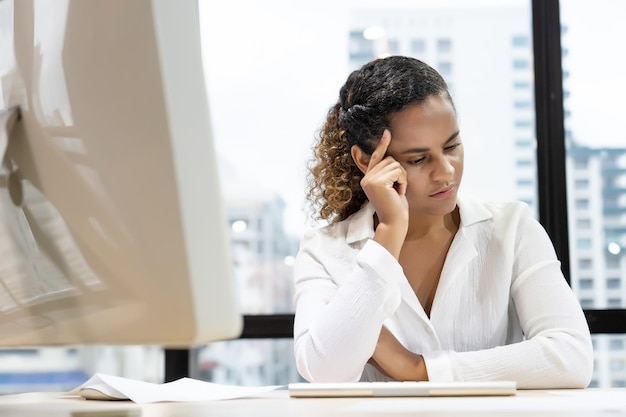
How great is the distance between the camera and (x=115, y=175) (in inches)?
21.5

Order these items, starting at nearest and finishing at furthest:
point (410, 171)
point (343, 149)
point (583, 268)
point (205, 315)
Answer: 1. point (205, 315)
2. point (410, 171)
3. point (343, 149)
4. point (583, 268)

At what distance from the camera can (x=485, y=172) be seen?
8.86ft

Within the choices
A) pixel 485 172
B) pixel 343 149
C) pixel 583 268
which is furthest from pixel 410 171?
pixel 583 268

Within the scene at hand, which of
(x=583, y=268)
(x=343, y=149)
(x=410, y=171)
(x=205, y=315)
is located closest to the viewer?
(x=205, y=315)

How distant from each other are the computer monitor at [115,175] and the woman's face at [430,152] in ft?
3.86

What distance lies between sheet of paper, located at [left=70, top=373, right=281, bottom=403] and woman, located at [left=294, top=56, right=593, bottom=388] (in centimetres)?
31

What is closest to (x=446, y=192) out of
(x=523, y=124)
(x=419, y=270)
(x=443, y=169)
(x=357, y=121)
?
(x=443, y=169)

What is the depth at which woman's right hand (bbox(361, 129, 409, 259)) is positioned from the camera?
162cm

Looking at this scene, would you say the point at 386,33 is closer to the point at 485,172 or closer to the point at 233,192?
the point at 485,172

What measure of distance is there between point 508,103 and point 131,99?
2.36 metres

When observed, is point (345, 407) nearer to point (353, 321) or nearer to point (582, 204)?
point (353, 321)

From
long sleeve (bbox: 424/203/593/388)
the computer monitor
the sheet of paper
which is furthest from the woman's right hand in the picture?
the computer monitor

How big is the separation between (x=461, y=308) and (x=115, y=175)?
1.27 m

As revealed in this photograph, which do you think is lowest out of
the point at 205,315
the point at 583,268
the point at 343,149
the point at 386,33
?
the point at 583,268
